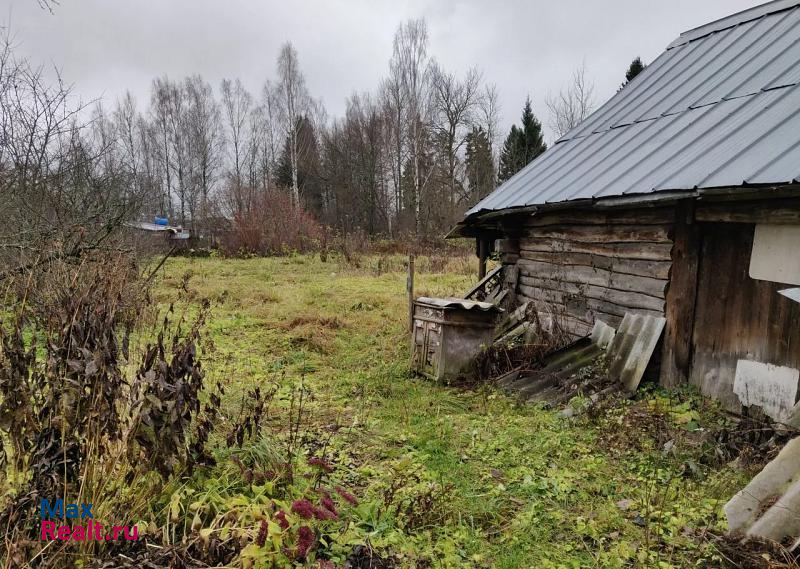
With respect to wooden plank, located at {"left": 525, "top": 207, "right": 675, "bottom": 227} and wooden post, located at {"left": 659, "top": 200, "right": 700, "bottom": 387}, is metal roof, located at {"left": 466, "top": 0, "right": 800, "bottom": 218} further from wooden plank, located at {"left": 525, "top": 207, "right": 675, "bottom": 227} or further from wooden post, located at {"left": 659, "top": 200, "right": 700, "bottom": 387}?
wooden post, located at {"left": 659, "top": 200, "right": 700, "bottom": 387}

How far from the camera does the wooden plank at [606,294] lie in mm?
5477

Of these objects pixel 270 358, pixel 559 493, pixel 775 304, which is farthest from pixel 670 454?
pixel 270 358

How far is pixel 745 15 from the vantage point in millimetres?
7305

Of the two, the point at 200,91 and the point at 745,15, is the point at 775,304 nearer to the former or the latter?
the point at 745,15

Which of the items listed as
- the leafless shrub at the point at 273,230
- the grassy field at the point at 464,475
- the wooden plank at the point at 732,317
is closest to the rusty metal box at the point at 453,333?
the grassy field at the point at 464,475

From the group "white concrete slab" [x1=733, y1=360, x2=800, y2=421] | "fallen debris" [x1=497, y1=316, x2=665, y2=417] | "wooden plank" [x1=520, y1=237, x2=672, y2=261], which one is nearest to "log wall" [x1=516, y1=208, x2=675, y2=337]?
"wooden plank" [x1=520, y1=237, x2=672, y2=261]

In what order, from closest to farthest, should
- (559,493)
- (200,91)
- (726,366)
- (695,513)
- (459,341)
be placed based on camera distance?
(695,513) < (559,493) < (726,366) < (459,341) < (200,91)

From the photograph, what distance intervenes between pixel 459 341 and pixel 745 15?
6.37 metres

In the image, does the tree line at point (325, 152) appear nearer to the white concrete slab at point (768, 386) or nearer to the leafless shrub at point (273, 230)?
the leafless shrub at point (273, 230)

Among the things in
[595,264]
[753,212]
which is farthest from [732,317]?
[595,264]

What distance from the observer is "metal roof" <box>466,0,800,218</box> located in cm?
432

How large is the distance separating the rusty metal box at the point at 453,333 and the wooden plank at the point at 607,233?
1.48 metres

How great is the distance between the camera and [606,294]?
6.15 m

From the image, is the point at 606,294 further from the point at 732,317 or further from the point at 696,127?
the point at 696,127
